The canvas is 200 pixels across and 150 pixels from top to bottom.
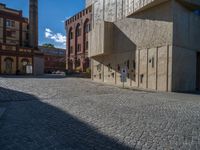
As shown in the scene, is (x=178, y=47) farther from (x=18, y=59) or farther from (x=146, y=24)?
(x=18, y=59)

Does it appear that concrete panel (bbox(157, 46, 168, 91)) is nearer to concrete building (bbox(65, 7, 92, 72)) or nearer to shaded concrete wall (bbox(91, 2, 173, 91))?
shaded concrete wall (bbox(91, 2, 173, 91))

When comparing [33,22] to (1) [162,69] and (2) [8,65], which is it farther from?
(1) [162,69]

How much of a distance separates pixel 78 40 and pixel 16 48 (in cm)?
1443

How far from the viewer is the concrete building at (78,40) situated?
140 ft

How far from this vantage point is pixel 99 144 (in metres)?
4.04

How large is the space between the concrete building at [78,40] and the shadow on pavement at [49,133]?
3657 centimetres

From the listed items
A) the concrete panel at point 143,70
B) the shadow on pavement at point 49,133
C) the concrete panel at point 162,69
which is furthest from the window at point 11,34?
the shadow on pavement at point 49,133

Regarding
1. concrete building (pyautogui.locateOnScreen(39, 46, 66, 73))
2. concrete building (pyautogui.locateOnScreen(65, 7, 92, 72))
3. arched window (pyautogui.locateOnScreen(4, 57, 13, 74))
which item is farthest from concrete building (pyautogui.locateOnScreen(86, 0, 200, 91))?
concrete building (pyautogui.locateOnScreen(39, 46, 66, 73))

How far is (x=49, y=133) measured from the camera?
4621mm

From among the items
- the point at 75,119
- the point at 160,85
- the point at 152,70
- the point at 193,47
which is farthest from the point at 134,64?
the point at 75,119

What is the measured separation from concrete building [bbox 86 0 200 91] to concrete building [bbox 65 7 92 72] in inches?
847

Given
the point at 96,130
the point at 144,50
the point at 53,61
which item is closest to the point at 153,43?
the point at 144,50

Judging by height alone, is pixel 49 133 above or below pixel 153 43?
below

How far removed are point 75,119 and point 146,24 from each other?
1352 centimetres
